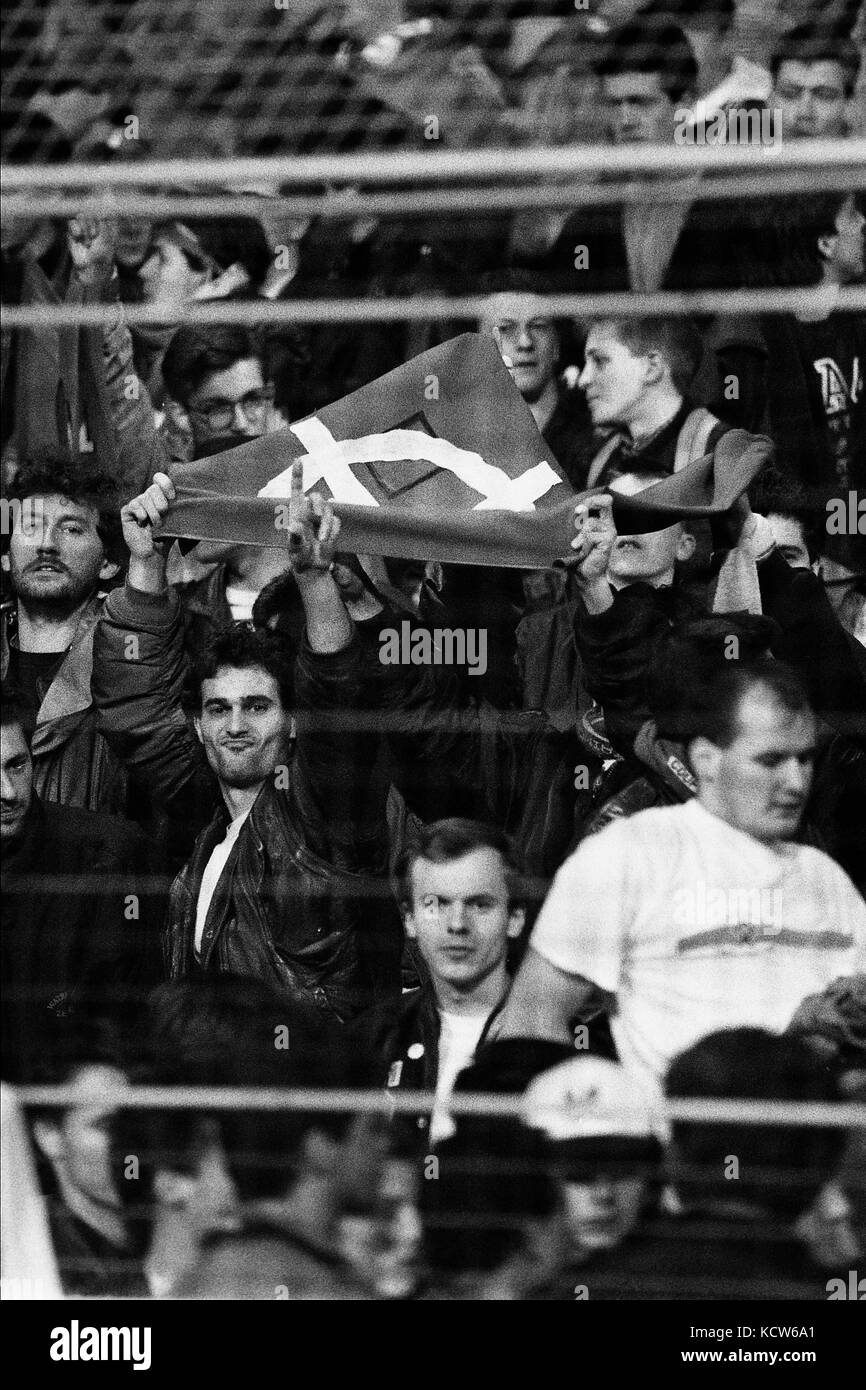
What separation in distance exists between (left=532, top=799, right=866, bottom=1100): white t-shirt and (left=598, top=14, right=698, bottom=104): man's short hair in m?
0.80

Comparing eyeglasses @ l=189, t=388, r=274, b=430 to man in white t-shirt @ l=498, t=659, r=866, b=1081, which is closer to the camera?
man in white t-shirt @ l=498, t=659, r=866, b=1081

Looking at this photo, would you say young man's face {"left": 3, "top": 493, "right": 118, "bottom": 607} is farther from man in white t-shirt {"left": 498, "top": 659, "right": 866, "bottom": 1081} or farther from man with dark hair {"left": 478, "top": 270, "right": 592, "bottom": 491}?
man in white t-shirt {"left": 498, "top": 659, "right": 866, "bottom": 1081}

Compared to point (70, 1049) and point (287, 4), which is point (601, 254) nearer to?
point (287, 4)

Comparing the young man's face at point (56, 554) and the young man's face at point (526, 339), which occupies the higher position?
the young man's face at point (526, 339)

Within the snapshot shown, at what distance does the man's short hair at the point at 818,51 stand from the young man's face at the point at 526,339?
0.37m

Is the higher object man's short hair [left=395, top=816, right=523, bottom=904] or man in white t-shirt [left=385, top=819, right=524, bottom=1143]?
man's short hair [left=395, top=816, right=523, bottom=904]

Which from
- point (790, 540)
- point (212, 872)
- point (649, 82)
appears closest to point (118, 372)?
point (212, 872)

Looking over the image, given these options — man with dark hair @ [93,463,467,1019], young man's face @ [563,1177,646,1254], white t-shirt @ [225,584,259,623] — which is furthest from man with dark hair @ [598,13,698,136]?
young man's face @ [563,1177,646,1254]

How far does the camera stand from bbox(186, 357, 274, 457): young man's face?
2.30 metres

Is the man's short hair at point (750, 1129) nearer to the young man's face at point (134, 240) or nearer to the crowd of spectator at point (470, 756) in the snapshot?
the crowd of spectator at point (470, 756)

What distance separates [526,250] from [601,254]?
8 cm

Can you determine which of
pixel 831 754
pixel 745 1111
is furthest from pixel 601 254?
pixel 745 1111

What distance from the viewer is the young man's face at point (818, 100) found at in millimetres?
2260

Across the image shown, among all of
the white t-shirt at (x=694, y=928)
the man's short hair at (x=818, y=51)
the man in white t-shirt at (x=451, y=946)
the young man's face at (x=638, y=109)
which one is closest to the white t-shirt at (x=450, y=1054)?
the man in white t-shirt at (x=451, y=946)
